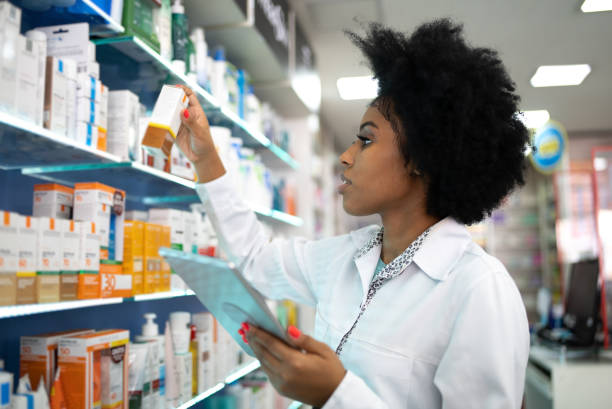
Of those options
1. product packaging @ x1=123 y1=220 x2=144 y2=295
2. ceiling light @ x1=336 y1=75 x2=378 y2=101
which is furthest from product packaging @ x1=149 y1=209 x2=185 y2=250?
ceiling light @ x1=336 y1=75 x2=378 y2=101

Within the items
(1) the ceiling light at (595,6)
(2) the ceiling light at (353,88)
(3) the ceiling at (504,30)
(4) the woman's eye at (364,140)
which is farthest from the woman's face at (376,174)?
(2) the ceiling light at (353,88)

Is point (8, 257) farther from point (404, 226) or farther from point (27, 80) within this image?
point (404, 226)

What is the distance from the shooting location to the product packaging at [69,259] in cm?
134

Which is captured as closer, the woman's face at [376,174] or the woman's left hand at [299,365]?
the woman's left hand at [299,365]

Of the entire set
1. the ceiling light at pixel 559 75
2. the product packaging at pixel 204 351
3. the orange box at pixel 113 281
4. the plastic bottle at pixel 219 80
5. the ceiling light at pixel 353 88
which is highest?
the ceiling light at pixel 559 75

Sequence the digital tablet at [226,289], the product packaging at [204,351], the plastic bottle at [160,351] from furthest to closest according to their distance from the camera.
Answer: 1. the product packaging at [204,351]
2. the plastic bottle at [160,351]
3. the digital tablet at [226,289]

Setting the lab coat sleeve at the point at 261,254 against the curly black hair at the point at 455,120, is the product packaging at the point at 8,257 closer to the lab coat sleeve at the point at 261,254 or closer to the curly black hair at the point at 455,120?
the lab coat sleeve at the point at 261,254

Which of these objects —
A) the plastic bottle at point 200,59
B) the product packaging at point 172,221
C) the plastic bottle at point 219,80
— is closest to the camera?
the product packaging at point 172,221

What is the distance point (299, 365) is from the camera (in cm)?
94

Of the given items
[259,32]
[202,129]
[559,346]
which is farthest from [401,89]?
[559,346]

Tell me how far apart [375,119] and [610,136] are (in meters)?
8.57

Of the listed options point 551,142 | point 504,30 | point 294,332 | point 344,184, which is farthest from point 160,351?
point 551,142

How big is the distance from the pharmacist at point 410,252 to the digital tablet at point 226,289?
0.04 meters

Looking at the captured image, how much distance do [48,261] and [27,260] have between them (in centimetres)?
7
